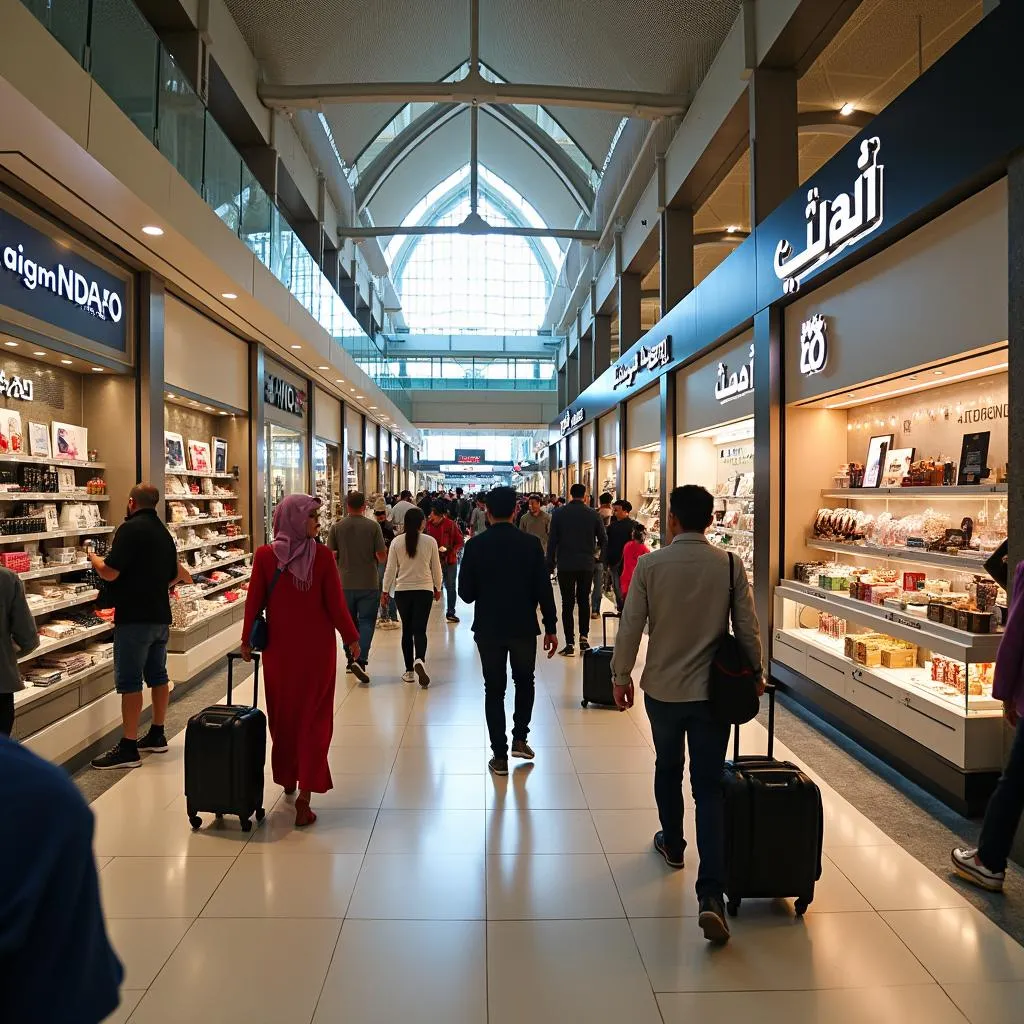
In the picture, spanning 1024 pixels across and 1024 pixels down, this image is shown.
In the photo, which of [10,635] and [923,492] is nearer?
[10,635]

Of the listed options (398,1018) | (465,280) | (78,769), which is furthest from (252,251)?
(465,280)

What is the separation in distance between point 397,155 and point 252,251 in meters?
9.46

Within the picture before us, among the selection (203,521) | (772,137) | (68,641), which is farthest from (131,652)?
(772,137)

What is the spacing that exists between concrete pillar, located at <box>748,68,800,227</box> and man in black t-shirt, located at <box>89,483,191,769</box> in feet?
18.5

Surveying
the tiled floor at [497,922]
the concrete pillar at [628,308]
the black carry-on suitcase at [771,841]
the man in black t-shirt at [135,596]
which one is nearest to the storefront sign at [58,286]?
the man in black t-shirt at [135,596]

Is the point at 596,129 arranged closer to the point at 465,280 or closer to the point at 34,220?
the point at 34,220

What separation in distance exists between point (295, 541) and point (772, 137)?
18.7 feet

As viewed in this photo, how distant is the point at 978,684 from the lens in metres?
3.88

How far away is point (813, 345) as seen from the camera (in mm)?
5621

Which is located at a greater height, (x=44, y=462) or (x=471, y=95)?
(x=471, y=95)

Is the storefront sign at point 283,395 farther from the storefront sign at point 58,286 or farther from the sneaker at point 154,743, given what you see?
the sneaker at point 154,743

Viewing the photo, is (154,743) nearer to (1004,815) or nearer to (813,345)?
(1004,815)

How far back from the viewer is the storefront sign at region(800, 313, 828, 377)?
5.46m

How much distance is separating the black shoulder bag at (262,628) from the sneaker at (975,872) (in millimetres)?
3318
